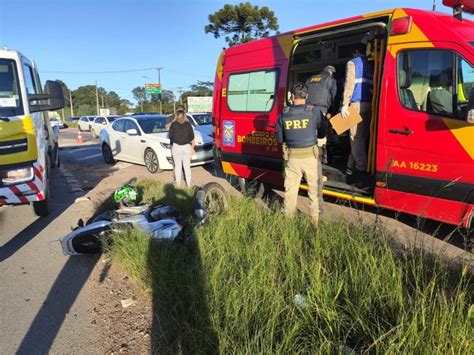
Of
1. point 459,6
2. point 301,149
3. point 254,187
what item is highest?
point 459,6

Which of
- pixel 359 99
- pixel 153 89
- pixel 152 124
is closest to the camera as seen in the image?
pixel 359 99

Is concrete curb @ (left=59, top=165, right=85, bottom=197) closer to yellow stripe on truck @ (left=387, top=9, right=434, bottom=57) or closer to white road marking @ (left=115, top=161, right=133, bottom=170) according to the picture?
white road marking @ (left=115, top=161, right=133, bottom=170)

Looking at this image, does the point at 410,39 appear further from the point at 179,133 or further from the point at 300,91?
the point at 179,133

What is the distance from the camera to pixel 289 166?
14.7 feet

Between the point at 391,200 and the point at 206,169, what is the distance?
654 centimetres

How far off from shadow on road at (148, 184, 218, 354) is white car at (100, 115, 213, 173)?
19.7 ft

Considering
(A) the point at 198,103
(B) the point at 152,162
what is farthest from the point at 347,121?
(A) the point at 198,103

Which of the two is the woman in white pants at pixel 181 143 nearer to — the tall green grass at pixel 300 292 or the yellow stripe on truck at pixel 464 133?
the tall green grass at pixel 300 292

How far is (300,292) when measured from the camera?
2.73 metres

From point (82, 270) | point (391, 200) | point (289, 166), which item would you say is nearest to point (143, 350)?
point (82, 270)

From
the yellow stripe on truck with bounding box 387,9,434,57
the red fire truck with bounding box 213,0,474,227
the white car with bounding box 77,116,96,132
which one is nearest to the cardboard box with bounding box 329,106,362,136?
the red fire truck with bounding box 213,0,474,227

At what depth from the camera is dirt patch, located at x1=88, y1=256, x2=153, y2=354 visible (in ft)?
8.84

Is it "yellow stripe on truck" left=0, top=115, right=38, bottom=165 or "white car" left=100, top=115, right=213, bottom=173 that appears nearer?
"yellow stripe on truck" left=0, top=115, right=38, bottom=165

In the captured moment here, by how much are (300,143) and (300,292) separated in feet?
6.71
